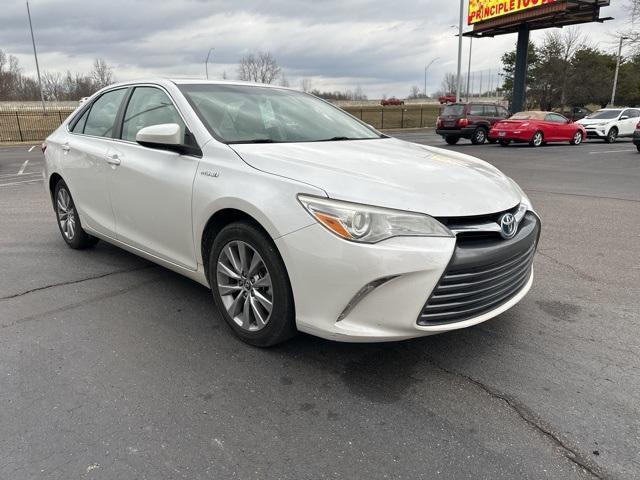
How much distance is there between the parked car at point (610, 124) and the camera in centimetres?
2239

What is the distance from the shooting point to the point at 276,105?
3961mm

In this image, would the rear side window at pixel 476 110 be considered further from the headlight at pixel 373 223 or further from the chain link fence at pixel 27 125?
the chain link fence at pixel 27 125

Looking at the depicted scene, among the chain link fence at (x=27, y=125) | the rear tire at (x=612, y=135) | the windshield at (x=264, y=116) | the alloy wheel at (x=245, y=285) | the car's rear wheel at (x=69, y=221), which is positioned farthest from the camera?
the chain link fence at (x=27, y=125)

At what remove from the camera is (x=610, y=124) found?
22.3 metres

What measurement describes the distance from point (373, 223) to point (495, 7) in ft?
100

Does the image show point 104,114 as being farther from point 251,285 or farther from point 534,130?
point 534,130

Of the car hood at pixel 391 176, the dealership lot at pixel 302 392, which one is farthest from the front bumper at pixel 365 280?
the dealership lot at pixel 302 392

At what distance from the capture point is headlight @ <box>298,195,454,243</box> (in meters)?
2.44

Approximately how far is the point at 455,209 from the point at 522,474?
1248 mm

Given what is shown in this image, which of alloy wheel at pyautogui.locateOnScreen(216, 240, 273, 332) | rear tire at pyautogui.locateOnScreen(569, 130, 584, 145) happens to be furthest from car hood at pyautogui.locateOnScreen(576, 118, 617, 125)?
alloy wheel at pyautogui.locateOnScreen(216, 240, 273, 332)

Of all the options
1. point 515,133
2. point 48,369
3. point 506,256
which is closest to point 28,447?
point 48,369

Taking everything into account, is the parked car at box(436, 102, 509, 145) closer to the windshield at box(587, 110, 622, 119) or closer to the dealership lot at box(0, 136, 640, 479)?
the windshield at box(587, 110, 622, 119)

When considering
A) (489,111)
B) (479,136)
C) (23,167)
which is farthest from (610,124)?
(23,167)

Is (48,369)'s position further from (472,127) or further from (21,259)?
(472,127)
